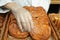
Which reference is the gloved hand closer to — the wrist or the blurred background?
the wrist

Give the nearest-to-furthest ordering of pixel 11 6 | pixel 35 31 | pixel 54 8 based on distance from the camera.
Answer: pixel 35 31, pixel 11 6, pixel 54 8

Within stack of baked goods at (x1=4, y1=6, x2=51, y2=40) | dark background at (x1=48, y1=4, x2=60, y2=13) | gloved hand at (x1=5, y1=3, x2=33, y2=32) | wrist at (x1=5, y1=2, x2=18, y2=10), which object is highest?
wrist at (x1=5, y1=2, x2=18, y2=10)

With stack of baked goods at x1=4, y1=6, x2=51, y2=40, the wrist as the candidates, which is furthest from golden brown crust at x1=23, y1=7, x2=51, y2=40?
the wrist

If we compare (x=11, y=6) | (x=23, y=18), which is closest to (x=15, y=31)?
(x=23, y=18)

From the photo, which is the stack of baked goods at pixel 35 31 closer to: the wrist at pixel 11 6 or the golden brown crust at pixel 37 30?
the golden brown crust at pixel 37 30

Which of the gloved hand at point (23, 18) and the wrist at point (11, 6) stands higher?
the wrist at point (11, 6)

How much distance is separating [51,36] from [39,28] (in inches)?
3.4

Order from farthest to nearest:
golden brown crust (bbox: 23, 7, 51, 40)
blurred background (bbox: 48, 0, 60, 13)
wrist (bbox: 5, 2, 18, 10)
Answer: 1. blurred background (bbox: 48, 0, 60, 13)
2. wrist (bbox: 5, 2, 18, 10)
3. golden brown crust (bbox: 23, 7, 51, 40)

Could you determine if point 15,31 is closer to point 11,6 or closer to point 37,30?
point 37,30

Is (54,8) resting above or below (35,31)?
below

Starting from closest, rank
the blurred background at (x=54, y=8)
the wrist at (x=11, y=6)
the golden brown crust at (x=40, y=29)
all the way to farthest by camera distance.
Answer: the golden brown crust at (x=40, y=29), the wrist at (x=11, y=6), the blurred background at (x=54, y=8)

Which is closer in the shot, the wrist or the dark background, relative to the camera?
the wrist

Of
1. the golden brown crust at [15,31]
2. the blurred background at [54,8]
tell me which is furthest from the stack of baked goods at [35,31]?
the blurred background at [54,8]

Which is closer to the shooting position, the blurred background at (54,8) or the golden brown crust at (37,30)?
the golden brown crust at (37,30)
